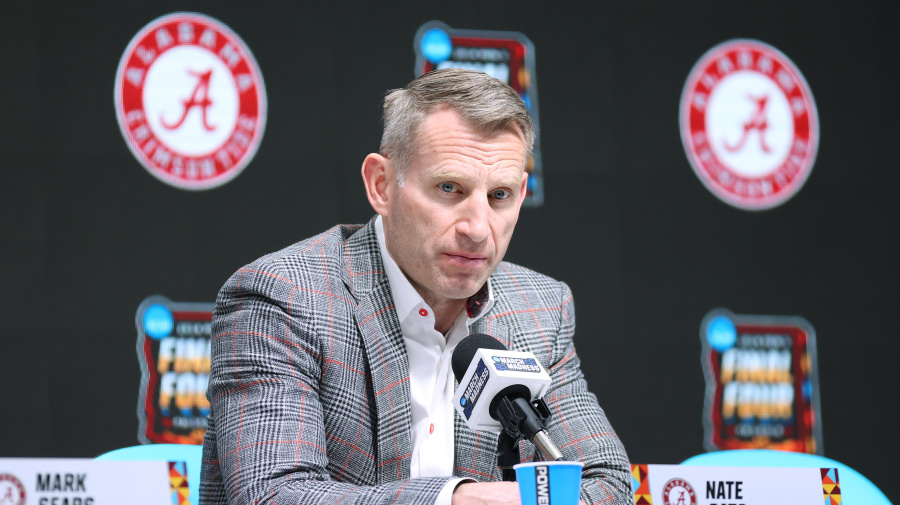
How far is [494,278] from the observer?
1864 mm

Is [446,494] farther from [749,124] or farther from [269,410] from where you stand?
[749,124]

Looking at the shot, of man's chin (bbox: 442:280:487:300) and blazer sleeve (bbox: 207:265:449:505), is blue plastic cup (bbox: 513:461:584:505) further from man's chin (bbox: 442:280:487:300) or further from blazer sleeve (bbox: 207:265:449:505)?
man's chin (bbox: 442:280:487:300)

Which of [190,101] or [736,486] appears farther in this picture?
[190,101]

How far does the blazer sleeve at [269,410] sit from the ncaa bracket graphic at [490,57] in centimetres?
170

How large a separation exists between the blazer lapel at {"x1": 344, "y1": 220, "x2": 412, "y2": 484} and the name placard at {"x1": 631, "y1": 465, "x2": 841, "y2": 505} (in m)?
0.39

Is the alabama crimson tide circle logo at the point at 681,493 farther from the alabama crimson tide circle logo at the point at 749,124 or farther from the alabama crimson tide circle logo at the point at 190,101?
the alabama crimson tide circle logo at the point at 749,124

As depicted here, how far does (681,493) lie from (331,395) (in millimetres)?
563

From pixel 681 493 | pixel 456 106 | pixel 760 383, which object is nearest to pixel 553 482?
pixel 681 493

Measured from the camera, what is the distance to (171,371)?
9.48 feet

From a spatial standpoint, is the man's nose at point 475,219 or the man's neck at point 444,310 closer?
the man's nose at point 475,219

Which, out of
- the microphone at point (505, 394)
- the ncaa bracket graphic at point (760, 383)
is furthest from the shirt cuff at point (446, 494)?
the ncaa bracket graphic at point (760, 383)

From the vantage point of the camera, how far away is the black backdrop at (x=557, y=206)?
2.85 m

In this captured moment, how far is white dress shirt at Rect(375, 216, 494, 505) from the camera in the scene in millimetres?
1654

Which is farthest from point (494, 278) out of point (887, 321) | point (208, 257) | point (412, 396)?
point (887, 321)
